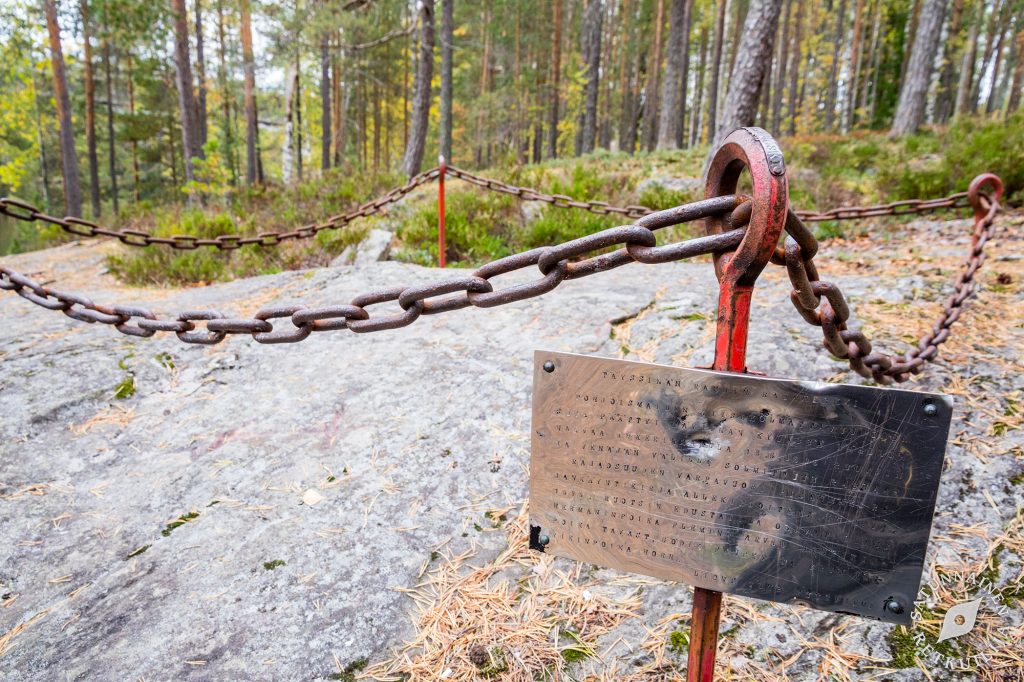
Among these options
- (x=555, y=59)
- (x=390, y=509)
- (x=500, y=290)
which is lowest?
(x=390, y=509)

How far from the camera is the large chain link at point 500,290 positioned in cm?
103

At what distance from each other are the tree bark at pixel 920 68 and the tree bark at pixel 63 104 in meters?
20.0

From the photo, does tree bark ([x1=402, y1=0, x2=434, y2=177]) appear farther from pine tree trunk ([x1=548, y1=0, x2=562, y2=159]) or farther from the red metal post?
pine tree trunk ([x1=548, y1=0, x2=562, y2=159])

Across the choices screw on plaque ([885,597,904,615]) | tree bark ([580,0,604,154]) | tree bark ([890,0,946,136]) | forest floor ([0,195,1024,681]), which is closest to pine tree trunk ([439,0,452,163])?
tree bark ([580,0,604,154])

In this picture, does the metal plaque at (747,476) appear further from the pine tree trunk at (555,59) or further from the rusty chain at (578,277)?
the pine tree trunk at (555,59)

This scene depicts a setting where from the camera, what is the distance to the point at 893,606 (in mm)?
1017

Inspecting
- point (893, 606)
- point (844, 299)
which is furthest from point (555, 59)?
point (893, 606)

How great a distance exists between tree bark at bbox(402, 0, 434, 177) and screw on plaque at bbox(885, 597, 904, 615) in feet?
37.9

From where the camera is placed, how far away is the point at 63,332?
3283 millimetres

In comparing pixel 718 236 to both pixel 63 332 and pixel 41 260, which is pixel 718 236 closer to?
pixel 63 332

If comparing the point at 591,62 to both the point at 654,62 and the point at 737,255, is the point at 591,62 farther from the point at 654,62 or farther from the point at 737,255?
the point at 737,255

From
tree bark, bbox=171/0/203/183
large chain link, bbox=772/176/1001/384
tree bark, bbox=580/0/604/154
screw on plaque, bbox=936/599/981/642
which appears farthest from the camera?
tree bark, bbox=580/0/604/154

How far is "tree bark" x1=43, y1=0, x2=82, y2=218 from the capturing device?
13414 millimetres

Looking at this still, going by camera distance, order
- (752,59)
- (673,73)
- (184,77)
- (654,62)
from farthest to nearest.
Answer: (654,62)
(673,73)
(184,77)
(752,59)
